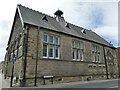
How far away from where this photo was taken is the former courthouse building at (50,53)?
48.3ft

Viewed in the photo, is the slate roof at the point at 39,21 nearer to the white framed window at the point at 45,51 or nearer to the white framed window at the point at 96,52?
the white framed window at the point at 45,51

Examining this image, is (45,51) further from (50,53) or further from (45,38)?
(45,38)

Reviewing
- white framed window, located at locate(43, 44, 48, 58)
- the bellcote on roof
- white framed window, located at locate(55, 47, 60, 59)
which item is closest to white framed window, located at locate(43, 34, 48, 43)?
white framed window, located at locate(43, 44, 48, 58)

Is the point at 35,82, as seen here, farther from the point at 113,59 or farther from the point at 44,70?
the point at 113,59

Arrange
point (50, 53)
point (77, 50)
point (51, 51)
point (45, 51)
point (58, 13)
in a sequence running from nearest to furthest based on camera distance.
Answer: point (45, 51) → point (50, 53) → point (51, 51) → point (77, 50) → point (58, 13)

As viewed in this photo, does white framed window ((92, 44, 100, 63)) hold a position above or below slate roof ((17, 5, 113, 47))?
below

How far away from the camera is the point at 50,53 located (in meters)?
16.8

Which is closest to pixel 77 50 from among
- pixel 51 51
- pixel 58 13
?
pixel 51 51

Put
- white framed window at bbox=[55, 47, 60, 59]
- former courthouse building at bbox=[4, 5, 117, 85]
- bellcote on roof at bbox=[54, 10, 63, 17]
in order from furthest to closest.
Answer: bellcote on roof at bbox=[54, 10, 63, 17]
white framed window at bbox=[55, 47, 60, 59]
former courthouse building at bbox=[4, 5, 117, 85]

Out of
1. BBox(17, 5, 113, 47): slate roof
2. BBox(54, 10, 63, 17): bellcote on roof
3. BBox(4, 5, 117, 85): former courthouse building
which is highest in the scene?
BBox(54, 10, 63, 17): bellcote on roof

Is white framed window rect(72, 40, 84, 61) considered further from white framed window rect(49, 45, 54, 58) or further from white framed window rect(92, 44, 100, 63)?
white framed window rect(49, 45, 54, 58)

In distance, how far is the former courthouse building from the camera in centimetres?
1473

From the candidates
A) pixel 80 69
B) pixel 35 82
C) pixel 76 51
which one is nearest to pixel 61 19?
pixel 76 51

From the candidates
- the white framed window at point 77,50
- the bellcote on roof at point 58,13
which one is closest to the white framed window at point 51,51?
the white framed window at point 77,50
